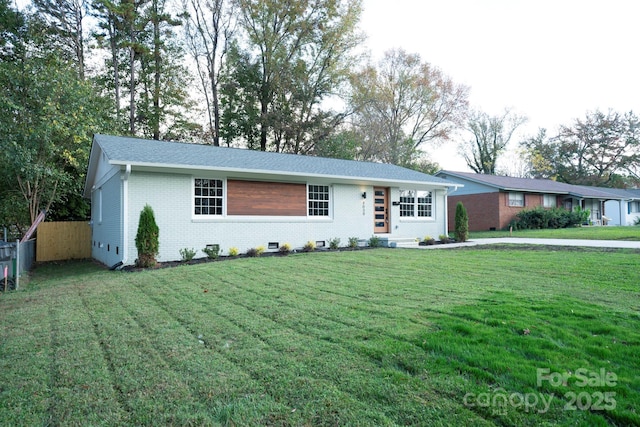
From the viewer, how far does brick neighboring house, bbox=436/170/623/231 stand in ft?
84.0

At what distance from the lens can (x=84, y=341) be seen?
13.5 ft

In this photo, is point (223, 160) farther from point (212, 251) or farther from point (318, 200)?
point (318, 200)

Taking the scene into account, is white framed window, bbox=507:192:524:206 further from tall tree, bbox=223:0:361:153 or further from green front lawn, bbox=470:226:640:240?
tall tree, bbox=223:0:361:153

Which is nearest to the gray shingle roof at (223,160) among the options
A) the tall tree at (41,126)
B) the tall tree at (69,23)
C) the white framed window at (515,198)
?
the tall tree at (41,126)

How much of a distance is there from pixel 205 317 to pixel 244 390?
2239 mm

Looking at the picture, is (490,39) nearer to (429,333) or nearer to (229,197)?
(229,197)

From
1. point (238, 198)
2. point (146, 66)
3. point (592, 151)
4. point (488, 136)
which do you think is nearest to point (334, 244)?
point (238, 198)

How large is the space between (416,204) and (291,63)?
16.5 m

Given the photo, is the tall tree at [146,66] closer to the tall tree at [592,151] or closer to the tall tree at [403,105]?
the tall tree at [403,105]

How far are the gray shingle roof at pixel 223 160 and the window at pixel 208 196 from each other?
63 cm

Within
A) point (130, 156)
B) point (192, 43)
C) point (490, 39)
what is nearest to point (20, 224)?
point (130, 156)

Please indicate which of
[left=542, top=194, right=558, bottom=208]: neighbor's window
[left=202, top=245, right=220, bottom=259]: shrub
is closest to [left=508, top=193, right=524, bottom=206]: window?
[left=542, top=194, right=558, bottom=208]: neighbor's window

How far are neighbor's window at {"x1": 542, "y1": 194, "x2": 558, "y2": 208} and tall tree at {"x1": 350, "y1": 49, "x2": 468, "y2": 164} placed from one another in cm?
1031

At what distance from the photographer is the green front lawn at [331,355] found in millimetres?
2533
